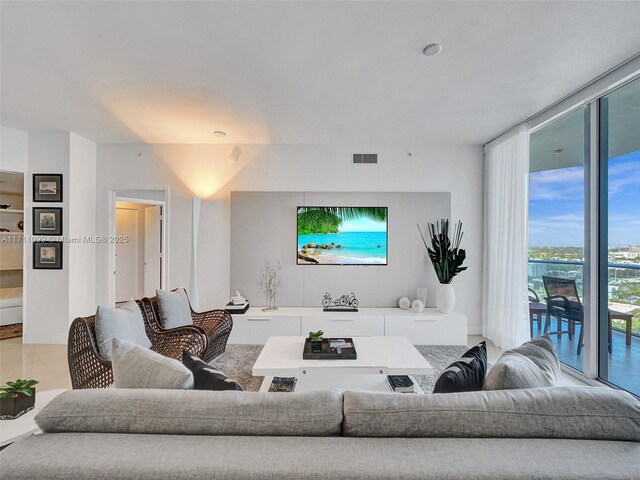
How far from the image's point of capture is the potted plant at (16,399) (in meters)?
1.64

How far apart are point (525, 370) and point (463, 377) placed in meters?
0.23

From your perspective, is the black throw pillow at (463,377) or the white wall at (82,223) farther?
the white wall at (82,223)

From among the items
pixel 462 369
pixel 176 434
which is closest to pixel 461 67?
pixel 462 369

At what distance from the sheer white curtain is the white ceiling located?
44 centimetres

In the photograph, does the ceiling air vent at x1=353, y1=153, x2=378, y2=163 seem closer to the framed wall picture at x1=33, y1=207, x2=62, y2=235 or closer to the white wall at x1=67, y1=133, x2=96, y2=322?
the white wall at x1=67, y1=133, x2=96, y2=322

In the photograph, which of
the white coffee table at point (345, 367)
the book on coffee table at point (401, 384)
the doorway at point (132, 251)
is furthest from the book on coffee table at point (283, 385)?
the doorway at point (132, 251)

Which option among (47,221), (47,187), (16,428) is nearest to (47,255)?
(47,221)

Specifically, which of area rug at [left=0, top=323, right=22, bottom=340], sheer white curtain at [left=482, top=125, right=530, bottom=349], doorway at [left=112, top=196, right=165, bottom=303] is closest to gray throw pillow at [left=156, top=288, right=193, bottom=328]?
area rug at [left=0, top=323, right=22, bottom=340]

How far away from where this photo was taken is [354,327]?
418 centimetres

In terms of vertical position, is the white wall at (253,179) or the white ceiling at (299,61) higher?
the white ceiling at (299,61)

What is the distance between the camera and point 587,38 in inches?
88.8

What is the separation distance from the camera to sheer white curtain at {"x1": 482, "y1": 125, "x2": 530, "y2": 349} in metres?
3.76

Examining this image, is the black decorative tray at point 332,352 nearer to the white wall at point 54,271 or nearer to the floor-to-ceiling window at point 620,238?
the floor-to-ceiling window at point 620,238

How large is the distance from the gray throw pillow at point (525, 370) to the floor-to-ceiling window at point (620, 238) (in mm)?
1828
